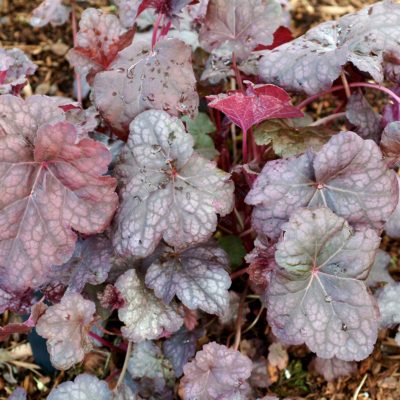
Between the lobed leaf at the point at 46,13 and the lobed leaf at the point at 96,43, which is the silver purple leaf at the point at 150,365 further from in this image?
the lobed leaf at the point at 46,13

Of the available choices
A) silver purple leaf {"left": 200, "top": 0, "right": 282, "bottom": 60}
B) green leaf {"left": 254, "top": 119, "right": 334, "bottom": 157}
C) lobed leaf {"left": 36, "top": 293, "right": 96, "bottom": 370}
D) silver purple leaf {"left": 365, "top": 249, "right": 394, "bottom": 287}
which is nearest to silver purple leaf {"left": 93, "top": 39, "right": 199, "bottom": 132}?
silver purple leaf {"left": 200, "top": 0, "right": 282, "bottom": 60}

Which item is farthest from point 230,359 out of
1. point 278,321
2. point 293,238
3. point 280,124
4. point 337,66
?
point 337,66

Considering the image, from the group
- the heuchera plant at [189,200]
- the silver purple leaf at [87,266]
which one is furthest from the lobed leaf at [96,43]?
the silver purple leaf at [87,266]

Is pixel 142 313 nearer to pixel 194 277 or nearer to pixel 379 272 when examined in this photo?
pixel 194 277

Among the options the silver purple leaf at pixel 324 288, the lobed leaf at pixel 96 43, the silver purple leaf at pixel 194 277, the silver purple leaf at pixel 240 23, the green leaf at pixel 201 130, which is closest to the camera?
the silver purple leaf at pixel 324 288

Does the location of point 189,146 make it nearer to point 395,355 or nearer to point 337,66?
point 337,66

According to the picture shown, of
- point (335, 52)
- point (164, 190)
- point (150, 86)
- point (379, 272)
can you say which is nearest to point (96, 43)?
point (150, 86)

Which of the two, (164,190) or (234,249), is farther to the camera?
(234,249)
